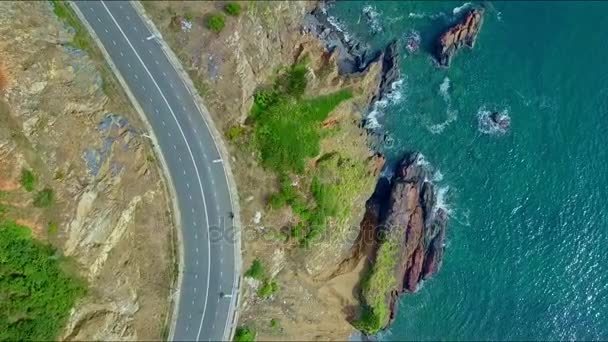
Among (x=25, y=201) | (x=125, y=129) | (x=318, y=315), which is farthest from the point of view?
(x=318, y=315)

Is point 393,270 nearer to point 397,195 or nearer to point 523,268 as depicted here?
point 397,195

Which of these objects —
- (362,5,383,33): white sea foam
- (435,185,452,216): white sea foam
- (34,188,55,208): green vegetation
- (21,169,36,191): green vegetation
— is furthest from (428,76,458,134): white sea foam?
(21,169,36,191): green vegetation

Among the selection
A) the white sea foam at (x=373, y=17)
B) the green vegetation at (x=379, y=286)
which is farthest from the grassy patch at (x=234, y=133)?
the white sea foam at (x=373, y=17)

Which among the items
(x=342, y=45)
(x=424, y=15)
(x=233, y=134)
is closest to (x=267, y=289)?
(x=233, y=134)

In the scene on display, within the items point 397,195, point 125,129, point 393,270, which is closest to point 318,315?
point 393,270

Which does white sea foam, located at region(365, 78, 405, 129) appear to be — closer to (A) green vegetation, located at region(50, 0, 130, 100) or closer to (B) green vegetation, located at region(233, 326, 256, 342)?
(B) green vegetation, located at region(233, 326, 256, 342)

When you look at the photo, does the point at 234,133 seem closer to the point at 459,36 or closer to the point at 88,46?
the point at 88,46
